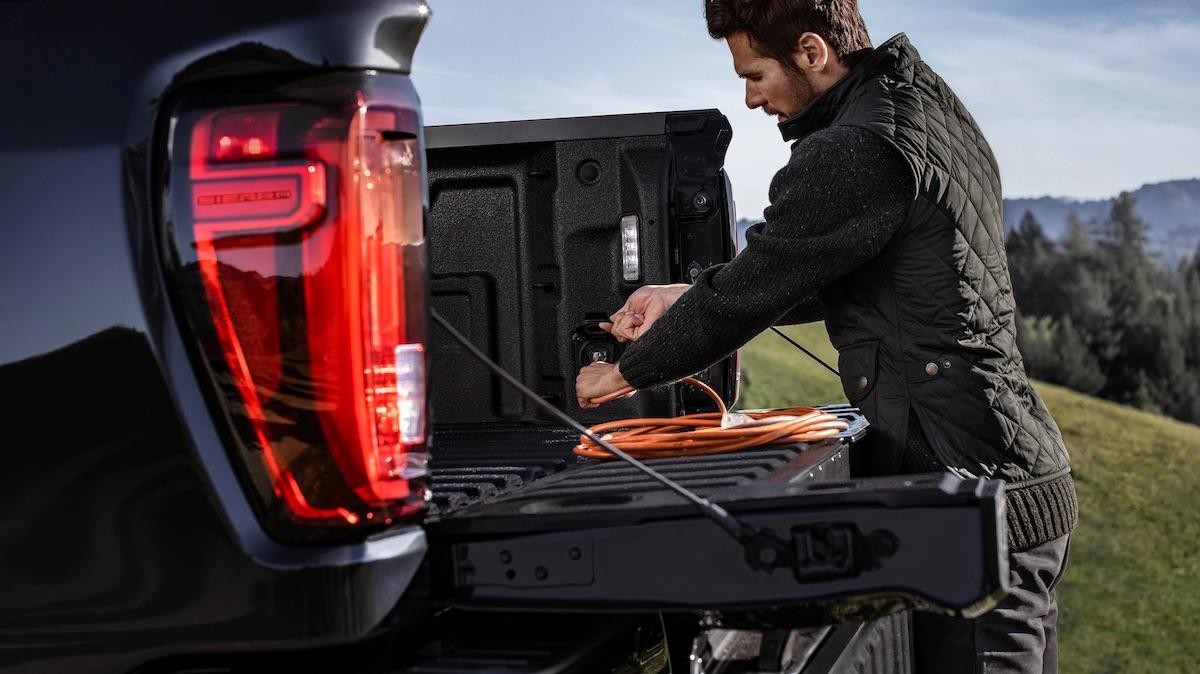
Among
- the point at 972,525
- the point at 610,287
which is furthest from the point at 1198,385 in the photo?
the point at 972,525

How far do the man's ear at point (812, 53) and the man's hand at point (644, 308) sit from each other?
516 millimetres

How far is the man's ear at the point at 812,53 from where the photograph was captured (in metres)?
2.94

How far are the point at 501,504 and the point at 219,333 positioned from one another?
0.52 meters

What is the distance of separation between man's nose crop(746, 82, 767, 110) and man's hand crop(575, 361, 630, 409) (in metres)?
0.67

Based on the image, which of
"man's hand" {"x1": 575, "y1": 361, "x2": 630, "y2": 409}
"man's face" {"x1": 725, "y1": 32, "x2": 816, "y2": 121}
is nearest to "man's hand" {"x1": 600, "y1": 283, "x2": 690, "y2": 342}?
"man's hand" {"x1": 575, "y1": 361, "x2": 630, "y2": 409}

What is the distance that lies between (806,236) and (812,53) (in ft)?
1.65

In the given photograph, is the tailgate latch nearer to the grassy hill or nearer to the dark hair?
the dark hair

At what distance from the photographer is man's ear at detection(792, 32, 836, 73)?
9.64 ft

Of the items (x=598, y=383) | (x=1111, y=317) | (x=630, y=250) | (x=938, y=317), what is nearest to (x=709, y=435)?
(x=598, y=383)

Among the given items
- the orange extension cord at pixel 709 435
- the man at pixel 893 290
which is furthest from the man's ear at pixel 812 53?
the orange extension cord at pixel 709 435

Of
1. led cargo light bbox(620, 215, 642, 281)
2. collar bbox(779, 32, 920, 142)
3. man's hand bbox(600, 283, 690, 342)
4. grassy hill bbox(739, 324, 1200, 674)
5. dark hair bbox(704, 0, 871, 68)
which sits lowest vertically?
grassy hill bbox(739, 324, 1200, 674)

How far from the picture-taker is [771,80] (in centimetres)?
305

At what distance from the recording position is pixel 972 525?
1682 mm

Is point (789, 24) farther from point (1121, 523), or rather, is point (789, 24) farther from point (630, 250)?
point (1121, 523)
